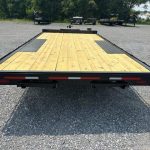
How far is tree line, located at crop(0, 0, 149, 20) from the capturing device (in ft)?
169

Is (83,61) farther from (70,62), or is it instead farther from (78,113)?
(78,113)

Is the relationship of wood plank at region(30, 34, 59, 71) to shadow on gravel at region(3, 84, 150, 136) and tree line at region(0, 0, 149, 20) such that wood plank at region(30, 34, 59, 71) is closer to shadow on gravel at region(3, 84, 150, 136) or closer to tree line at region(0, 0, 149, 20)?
shadow on gravel at region(3, 84, 150, 136)

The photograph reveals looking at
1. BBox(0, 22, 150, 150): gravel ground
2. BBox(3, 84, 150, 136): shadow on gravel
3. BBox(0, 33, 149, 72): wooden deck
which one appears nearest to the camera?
BBox(0, 22, 150, 150): gravel ground

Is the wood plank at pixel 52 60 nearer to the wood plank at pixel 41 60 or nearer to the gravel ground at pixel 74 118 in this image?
the wood plank at pixel 41 60

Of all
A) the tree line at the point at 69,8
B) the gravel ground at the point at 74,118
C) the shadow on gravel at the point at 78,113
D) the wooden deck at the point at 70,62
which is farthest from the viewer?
the tree line at the point at 69,8

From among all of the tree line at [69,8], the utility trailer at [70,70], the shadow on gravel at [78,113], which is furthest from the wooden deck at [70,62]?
the tree line at [69,8]

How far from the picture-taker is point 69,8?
51.5 meters

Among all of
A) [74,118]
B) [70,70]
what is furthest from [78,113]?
[70,70]

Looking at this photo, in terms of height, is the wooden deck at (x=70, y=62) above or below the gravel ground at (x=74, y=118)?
above

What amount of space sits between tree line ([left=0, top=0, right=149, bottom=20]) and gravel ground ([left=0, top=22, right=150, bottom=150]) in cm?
4609

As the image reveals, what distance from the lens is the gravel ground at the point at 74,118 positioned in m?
4.23

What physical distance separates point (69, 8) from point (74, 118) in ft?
159

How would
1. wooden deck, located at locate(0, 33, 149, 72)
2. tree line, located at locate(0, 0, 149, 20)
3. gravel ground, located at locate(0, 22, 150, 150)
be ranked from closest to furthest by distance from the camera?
gravel ground, located at locate(0, 22, 150, 150) → wooden deck, located at locate(0, 33, 149, 72) → tree line, located at locate(0, 0, 149, 20)

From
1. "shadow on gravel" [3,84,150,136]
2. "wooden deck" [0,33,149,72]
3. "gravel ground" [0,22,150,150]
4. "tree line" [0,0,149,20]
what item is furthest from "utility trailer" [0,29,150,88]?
"tree line" [0,0,149,20]
